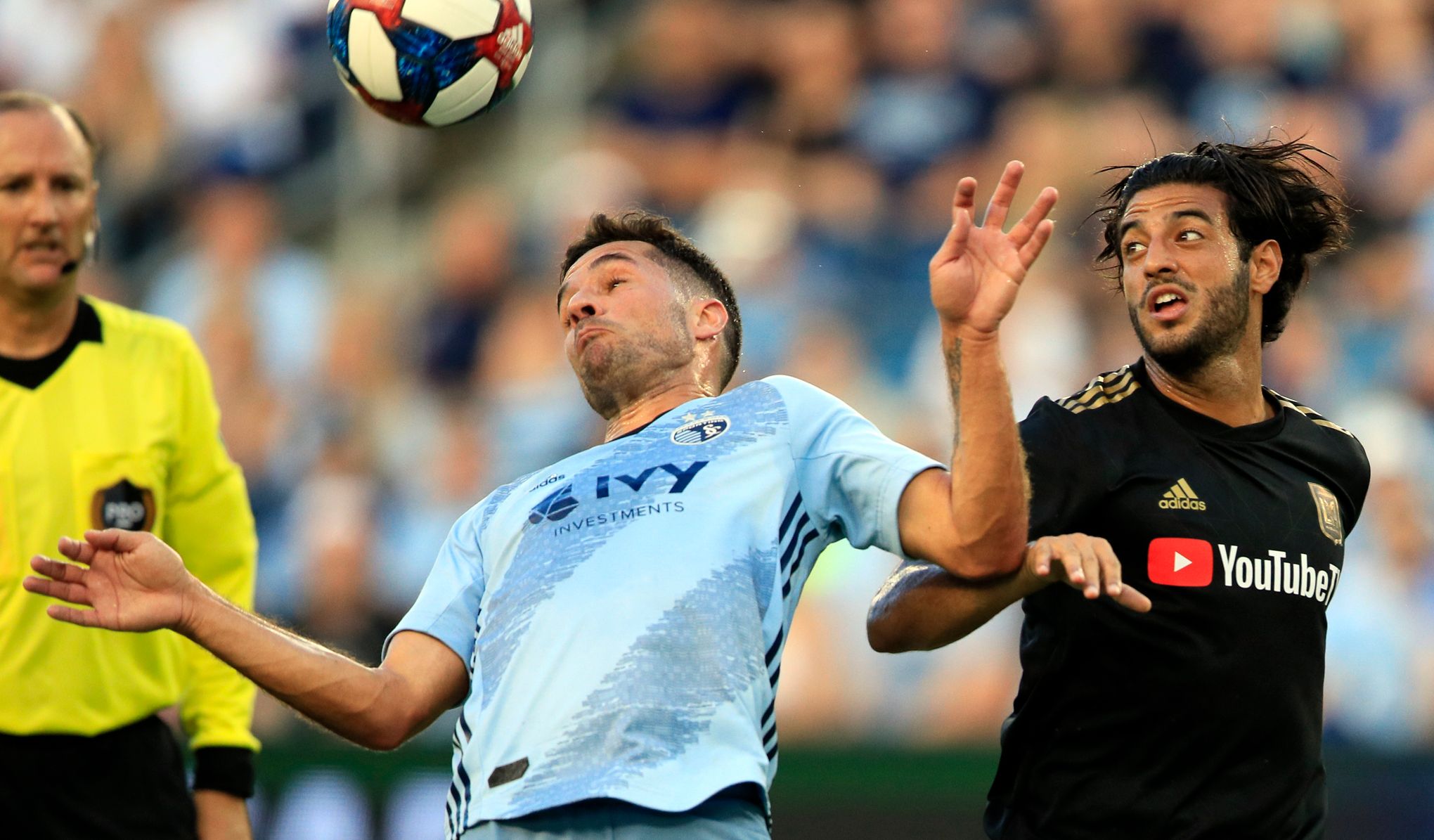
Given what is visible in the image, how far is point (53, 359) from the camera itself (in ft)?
18.5

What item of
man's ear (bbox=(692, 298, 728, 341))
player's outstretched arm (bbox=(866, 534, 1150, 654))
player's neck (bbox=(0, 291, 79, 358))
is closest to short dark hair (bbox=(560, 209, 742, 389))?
man's ear (bbox=(692, 298, 728, 341))

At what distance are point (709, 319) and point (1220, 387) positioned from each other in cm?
144

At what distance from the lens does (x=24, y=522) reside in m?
5.39

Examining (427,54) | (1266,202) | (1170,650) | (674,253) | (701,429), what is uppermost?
(427,54)

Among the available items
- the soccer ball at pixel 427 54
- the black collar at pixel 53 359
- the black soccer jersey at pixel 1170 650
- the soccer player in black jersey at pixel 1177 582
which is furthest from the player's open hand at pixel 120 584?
the black soccer jersey at pixel 1170 650

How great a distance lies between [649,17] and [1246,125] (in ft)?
12.7

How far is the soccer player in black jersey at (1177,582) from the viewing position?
436cm

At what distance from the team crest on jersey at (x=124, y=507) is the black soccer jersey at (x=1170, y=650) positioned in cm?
271

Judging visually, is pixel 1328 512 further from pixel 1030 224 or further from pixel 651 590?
pixel 651 590

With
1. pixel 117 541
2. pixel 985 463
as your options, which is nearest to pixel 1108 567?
pixel 985 463

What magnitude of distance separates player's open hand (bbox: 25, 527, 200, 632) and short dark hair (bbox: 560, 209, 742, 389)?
1.52 metres

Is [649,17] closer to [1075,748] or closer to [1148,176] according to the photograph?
[1148,176]

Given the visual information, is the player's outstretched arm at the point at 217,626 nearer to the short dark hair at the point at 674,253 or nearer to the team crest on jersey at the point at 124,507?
the team crest on jersey at the point at 124,507

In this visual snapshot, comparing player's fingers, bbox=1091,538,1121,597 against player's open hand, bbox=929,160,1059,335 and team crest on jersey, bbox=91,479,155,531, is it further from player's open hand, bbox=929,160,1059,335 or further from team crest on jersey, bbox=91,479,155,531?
team crest on jersey, bbox=91,479,155,531
